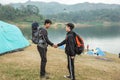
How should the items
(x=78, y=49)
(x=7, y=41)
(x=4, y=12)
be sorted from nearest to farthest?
(x=78, y=49) < (x=7, y=41) < (x=4, y=12)

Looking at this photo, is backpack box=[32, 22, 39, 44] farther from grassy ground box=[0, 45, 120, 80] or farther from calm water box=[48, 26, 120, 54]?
calm water box=[48, 26, 120, 54]

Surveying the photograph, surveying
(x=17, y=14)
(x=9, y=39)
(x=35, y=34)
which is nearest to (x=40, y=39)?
(x=35, y=34)

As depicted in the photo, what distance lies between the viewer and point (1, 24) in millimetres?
17250

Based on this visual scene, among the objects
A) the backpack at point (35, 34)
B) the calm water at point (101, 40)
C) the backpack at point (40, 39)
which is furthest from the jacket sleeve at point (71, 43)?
the calm water at point (101, 40)

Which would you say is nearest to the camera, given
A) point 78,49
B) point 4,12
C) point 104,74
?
point 78,49

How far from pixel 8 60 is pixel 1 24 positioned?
404 centimetres

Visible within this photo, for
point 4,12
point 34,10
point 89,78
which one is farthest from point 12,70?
point 34,10

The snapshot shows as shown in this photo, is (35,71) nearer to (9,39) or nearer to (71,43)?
(71,43)

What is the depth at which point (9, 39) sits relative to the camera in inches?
682

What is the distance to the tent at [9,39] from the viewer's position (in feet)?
53.5

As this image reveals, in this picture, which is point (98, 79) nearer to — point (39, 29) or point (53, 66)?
point (53, 66)

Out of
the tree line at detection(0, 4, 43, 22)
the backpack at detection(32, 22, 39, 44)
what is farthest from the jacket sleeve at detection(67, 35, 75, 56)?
the tree line at detection(0, 4, 43, 22)

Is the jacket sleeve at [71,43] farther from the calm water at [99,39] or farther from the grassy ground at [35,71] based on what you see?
the calm water at [99,39]

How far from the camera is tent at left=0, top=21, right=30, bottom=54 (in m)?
16.3
